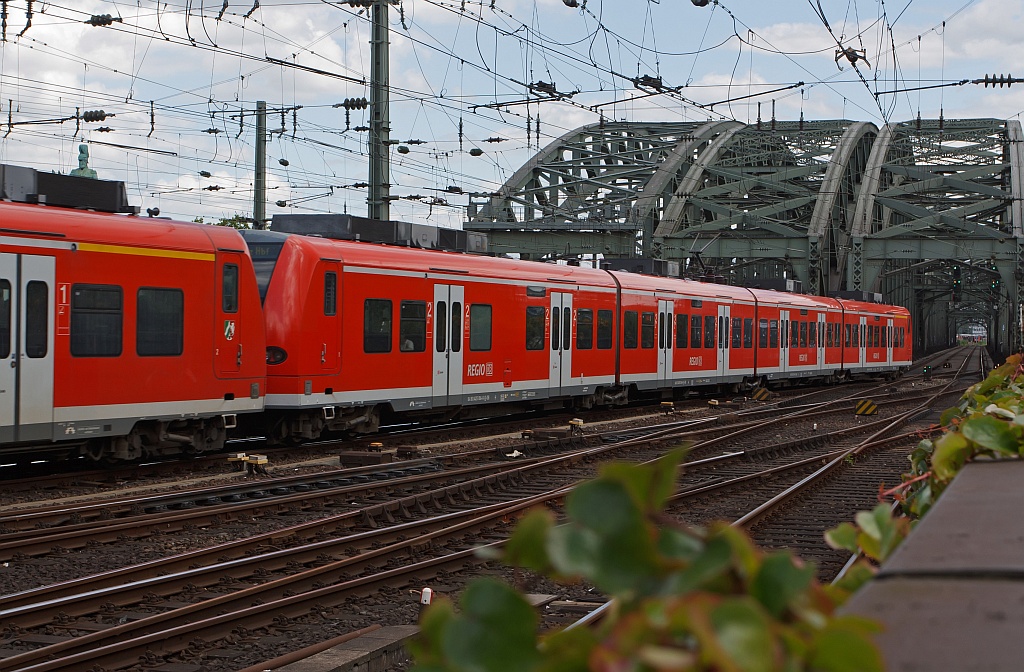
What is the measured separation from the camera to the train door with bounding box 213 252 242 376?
13875mm

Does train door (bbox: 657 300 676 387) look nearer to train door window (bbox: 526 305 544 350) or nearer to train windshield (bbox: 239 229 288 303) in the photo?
train door window (bbox: 526 305 544 350)

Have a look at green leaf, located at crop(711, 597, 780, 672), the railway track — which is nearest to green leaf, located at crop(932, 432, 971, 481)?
green leaf, located at crop(711, 597, 780, 672)

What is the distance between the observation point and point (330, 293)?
15.7 metres

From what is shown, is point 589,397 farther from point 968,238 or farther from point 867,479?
point 968,238

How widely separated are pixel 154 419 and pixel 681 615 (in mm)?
12921

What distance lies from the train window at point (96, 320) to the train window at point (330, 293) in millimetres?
3479

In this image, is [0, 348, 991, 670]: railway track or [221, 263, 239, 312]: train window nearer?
[0, 348, 991, 670]: railway track

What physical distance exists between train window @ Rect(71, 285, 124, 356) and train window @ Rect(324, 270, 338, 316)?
3.48 metres

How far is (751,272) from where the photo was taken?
9594 cm

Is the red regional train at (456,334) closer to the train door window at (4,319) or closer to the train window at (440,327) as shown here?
the train window at (440,327)

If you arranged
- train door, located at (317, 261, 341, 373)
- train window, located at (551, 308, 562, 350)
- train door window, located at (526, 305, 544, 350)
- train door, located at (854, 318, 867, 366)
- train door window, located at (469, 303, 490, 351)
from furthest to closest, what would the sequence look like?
train door, located at (854, 318, 867, 366) < train window, located at (551, 308, 562, 350) < train door window, located at (526, 305, 544, 350) < train door window, located at (469, 303, 490, 351) < train door, located at (317, 261, 341, 373)

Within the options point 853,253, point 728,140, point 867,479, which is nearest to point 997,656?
point 867,479

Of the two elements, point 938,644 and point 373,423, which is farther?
point 373,423

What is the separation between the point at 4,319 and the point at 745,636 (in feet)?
38.4
